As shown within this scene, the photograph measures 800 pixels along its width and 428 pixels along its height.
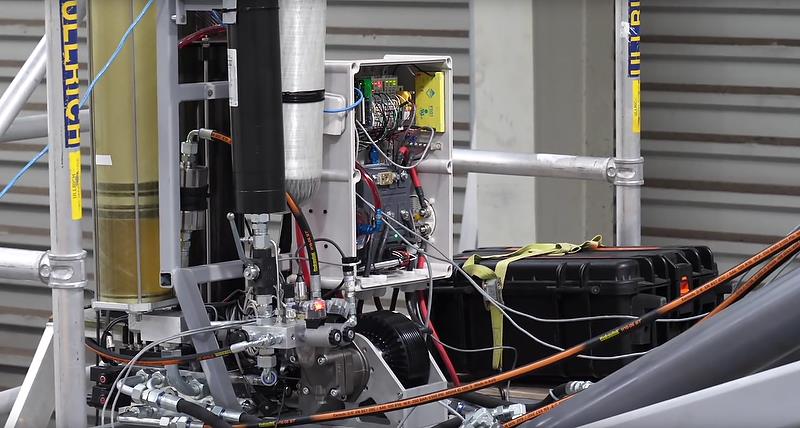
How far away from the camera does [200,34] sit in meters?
4.42

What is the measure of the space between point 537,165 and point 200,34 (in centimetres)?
172

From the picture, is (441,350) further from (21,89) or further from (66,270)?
(21,89)

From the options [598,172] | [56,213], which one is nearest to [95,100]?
[56,213]

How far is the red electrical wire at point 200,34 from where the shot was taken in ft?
14.4

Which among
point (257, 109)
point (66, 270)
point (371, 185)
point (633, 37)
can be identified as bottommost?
point (66, 270)

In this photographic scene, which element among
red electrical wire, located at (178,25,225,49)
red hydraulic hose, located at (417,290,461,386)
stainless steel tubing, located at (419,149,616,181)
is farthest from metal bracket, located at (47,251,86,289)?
stainless steel tubing, located at (419,149,616,181)

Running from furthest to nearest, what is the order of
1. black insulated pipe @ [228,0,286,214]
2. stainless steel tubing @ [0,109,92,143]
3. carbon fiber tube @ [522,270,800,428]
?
stainless steel tubing @ [0,109,92,143] → black insulated pipe @ [228,0,286,214] → carbon fiber tube @ [522,270,800,428]

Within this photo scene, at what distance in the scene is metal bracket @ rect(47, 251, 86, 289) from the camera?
12.5ft

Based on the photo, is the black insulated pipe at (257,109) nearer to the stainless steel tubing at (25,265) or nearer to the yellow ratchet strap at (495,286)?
the stainless steel tubing at (25,265)

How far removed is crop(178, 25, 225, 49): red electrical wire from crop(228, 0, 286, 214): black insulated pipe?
39cm

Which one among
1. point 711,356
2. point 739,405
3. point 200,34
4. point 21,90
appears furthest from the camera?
point 21,90

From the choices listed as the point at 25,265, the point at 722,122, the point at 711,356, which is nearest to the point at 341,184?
the point at 25,265

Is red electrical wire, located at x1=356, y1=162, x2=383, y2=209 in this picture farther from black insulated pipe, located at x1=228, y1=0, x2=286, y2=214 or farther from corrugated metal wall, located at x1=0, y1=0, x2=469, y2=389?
corrugated metal wall, located at x1=0, y1=0, x2=469, y2=389

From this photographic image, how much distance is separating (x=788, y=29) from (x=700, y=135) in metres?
0.73
